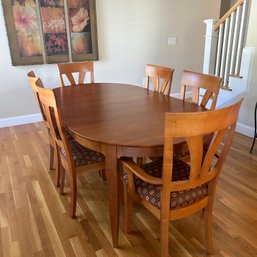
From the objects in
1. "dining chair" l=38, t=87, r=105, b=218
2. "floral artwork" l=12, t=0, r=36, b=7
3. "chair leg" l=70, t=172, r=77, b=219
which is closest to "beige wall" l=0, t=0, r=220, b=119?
"floral artwork" l=12, t=0, r=36, b=7

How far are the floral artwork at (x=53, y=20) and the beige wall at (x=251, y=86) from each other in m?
2.47

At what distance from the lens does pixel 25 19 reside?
3.39 m

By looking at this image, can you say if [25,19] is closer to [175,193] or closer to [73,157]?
[73,157]

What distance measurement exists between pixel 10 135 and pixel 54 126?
1.94m

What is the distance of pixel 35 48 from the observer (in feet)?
11.7

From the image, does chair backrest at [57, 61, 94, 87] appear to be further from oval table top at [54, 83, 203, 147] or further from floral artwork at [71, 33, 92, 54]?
floral artwork at [71, 33, 92, 54]

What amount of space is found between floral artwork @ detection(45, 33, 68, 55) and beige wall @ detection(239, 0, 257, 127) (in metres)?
2.47

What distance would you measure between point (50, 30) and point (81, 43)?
1.55 ft

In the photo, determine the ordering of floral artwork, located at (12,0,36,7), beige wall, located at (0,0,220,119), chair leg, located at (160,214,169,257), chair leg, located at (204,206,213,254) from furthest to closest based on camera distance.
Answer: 1. beige wall, located at (0,0,220,119)
2. floral artwork, located at (12,0,36,7)
3. chair leg, located at (204,206,213,254)
4. chair leg, located at (160,214,169,257)

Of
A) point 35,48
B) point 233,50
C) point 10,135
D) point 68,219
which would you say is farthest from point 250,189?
point 35,48

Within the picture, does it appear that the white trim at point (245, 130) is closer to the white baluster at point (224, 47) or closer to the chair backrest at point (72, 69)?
the white baluster at point (224, 47)

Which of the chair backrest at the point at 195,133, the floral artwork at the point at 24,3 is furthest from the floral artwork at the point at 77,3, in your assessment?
the chair backrest at the point at 195,133

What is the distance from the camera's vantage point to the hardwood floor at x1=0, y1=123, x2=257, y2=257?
5.37ft

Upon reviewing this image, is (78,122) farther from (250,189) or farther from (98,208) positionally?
(250,189)
